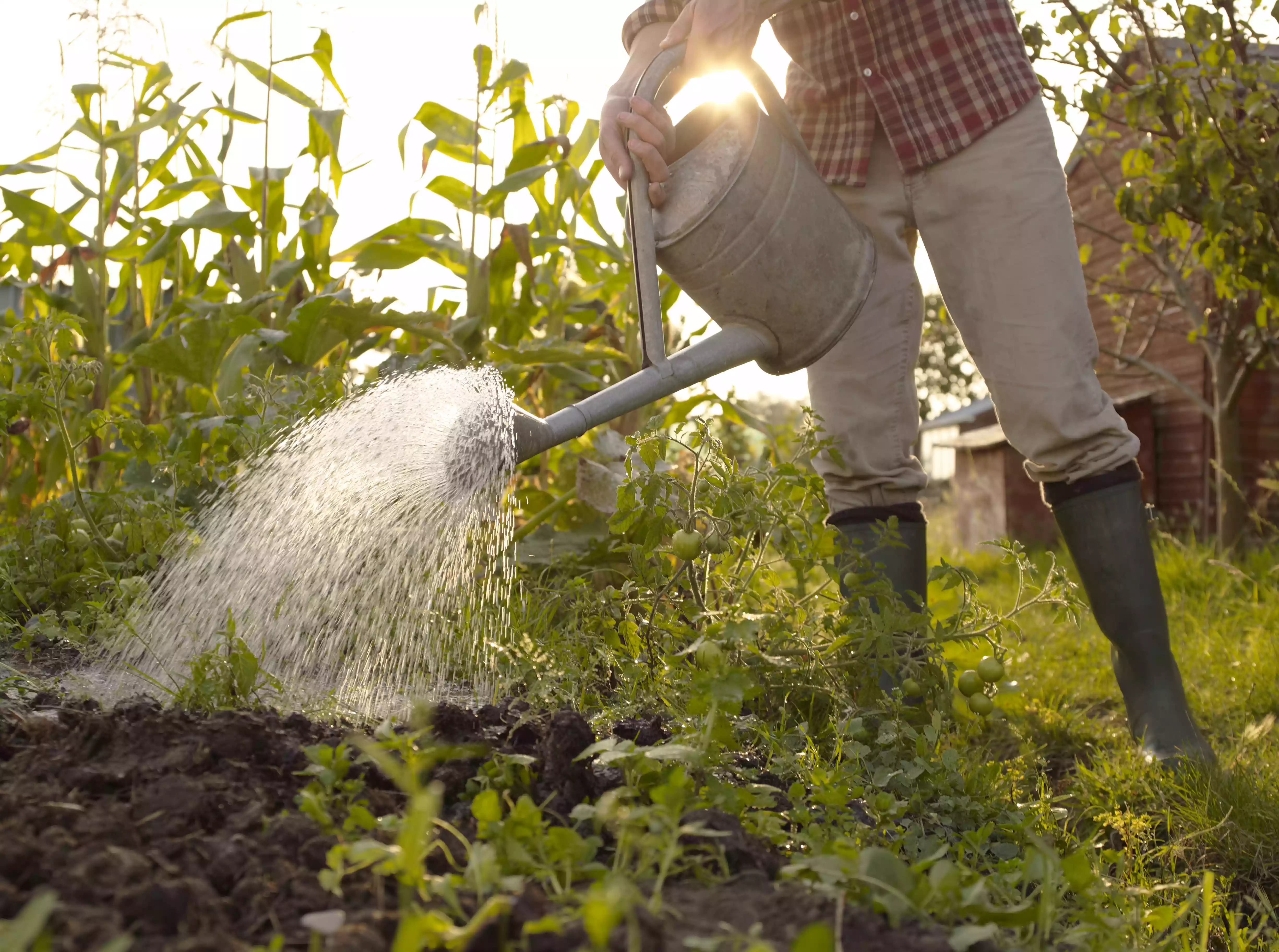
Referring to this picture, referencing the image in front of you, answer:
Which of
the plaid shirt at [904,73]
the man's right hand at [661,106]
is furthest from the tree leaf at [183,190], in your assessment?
the man's right hand at [661,106]

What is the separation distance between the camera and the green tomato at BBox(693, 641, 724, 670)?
139 centimetres

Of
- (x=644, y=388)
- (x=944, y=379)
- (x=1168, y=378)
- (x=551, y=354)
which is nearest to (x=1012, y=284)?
(x=644, y=388)

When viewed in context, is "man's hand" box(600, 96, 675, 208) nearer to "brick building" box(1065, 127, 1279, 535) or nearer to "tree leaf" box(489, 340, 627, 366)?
"tree leaf" box(489, 340, 627, 366)

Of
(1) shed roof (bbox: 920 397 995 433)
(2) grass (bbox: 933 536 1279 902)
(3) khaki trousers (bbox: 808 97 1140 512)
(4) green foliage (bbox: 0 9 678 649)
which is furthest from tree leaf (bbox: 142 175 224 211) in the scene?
(1) shed roof (bbox: 920 397 995 433)

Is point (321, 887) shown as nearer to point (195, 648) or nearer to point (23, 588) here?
point (195, 648)

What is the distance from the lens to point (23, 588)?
2123 millimetres

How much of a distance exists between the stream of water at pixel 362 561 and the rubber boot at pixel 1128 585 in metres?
1.16

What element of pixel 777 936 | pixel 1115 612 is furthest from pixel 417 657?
pixel 1115 612

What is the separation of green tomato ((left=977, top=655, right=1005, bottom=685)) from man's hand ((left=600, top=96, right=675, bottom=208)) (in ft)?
3.15

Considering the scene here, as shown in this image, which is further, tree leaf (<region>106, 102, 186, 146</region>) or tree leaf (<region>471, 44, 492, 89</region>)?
tree leaf (<region>471, 44, 492, 89</region>)

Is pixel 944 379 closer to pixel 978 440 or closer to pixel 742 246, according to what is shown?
pixel 978 440

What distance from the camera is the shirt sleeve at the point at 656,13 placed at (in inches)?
85.0

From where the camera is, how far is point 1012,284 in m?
2.07

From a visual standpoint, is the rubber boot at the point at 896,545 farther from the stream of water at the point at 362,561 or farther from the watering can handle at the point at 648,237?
the stream of water at the point at 362,561
